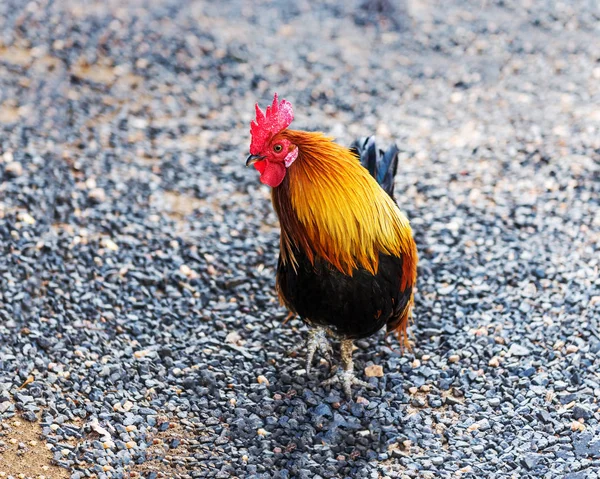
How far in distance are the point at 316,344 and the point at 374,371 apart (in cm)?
42

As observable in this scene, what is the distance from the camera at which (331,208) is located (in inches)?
152

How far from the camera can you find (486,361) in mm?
4691

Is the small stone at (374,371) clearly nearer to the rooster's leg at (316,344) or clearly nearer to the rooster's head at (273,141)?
the rooster's leg at (316,344)

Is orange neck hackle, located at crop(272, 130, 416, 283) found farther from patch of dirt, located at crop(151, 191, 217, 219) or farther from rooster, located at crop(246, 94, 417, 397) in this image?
patch of dirt, located at crop(151, 191, 217, 219)

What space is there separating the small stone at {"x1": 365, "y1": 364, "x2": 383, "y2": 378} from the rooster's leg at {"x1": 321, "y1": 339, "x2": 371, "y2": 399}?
0.10 m

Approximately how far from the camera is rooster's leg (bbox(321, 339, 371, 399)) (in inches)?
176

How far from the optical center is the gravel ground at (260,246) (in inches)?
162

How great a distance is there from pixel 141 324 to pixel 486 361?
2.38 metres

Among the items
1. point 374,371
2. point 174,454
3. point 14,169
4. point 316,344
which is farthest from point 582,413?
point 14,169

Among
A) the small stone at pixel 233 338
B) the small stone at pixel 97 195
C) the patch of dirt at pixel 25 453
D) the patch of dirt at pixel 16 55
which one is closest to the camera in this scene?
the patch of dirt at pixel 25 453

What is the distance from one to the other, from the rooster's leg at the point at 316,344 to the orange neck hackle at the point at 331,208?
0.85m

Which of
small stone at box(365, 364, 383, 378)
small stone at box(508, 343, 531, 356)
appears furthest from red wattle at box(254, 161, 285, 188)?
small stone at box(508, 343, 531, 356)

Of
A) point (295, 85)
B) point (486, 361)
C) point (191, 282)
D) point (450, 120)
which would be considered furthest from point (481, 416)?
point (295, 85)

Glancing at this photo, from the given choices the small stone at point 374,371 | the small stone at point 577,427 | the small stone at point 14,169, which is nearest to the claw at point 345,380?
the small stone at point 374,371
